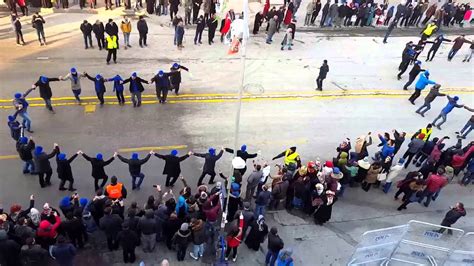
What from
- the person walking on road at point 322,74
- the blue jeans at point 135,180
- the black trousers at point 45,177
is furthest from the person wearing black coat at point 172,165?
the person walking on road at point 322,74

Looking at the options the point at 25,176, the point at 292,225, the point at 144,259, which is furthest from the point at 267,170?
the point at 25,176

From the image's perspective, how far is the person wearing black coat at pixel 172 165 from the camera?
11697 mm

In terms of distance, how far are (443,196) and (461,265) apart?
331 centimetres

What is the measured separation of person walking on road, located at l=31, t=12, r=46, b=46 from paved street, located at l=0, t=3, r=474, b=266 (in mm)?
389

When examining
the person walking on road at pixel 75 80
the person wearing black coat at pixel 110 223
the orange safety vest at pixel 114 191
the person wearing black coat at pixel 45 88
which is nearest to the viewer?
the person wearing black coat at pixel 110 223

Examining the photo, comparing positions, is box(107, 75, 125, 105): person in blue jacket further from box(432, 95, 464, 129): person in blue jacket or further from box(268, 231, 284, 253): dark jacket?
box(432, 95, 464, 129): person in blue jacket

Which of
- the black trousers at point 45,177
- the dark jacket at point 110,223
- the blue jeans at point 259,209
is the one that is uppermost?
the dark jacket at point 110,223

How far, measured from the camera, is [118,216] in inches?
378

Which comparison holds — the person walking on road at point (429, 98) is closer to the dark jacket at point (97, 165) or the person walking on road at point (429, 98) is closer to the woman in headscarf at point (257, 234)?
the woman in headscarf at point (257, 234)

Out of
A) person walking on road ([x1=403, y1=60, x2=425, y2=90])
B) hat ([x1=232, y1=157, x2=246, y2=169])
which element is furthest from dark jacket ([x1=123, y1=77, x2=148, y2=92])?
person walking on road ([x1=403, y1=60, x2=425, y2=90])

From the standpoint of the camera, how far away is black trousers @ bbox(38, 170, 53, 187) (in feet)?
37.9

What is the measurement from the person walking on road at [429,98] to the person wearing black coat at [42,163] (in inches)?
510

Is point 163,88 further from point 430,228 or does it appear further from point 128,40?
point 430,228

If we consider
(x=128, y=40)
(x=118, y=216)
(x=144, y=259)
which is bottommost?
(x=144, y=259)
